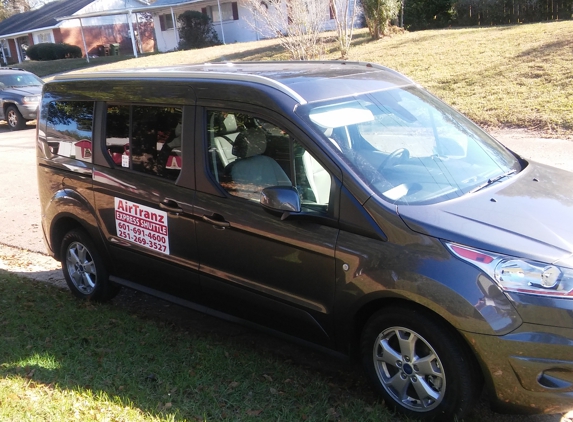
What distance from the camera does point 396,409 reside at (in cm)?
342

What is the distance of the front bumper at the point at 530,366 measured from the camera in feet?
9.46

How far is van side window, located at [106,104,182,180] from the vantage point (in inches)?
172

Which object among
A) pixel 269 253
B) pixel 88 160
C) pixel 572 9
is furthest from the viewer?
pixel 572 9

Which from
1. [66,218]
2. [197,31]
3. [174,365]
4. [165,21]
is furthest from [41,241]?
[165,21]

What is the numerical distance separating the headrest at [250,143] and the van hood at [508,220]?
1.13 meters

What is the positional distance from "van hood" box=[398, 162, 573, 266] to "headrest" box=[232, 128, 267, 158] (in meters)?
1.13

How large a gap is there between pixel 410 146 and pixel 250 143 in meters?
1.06

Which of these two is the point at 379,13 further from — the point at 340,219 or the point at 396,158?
the point at 340,219

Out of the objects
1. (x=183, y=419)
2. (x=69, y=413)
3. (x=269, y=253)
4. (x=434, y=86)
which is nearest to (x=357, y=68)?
(x=269, y=253)

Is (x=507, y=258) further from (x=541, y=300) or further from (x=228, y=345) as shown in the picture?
(x=228, y=345)

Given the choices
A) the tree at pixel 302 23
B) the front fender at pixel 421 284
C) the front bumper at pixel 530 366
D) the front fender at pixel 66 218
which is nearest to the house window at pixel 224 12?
the tree at pixel 302 23

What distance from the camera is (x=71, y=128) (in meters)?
5.20

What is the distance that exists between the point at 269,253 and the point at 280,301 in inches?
12.4

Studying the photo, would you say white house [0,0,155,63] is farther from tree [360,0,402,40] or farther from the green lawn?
tree [360,0,402,40]
